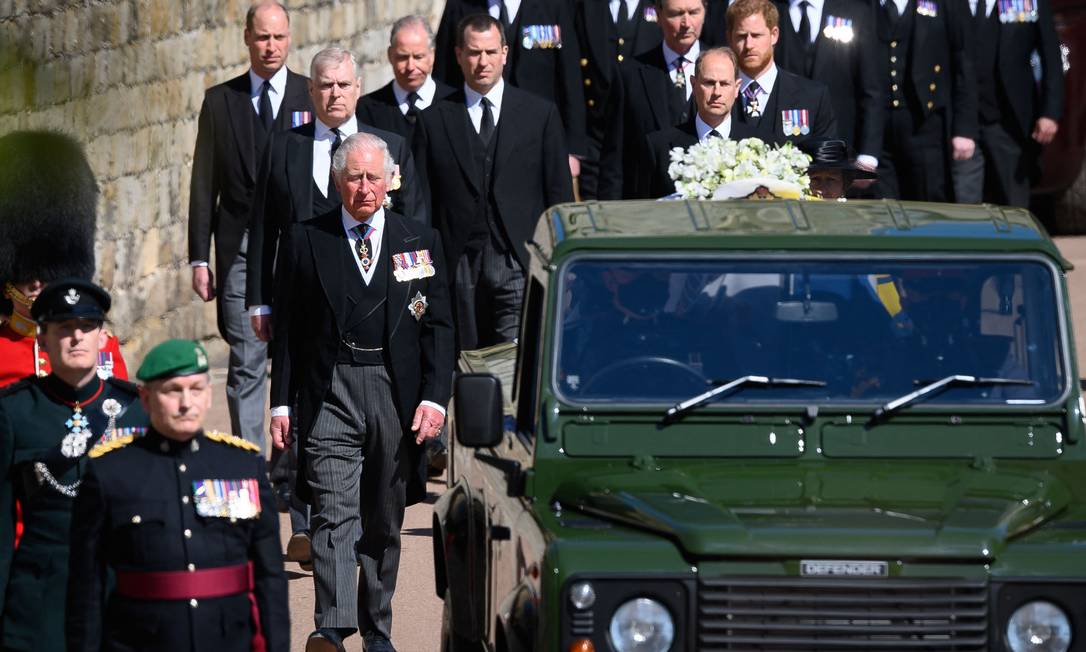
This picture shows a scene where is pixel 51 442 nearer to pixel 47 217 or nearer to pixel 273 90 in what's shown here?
pixel 47 217

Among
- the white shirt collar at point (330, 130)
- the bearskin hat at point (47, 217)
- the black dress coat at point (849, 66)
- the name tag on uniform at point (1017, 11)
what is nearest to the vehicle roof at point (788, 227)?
the bearskin hat at point (47, 217)

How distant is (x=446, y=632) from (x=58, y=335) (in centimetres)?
175

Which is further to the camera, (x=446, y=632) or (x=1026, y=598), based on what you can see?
(x=446, y=632)

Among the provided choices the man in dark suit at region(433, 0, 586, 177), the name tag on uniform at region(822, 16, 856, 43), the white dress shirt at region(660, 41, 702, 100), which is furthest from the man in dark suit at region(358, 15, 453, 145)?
the name tag on uniform at region(822, 16, 856, 43)

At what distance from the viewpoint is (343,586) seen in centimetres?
920

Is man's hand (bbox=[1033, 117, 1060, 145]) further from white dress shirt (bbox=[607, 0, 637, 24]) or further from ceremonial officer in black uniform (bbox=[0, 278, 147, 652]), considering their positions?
ceremonial officer in black uniform (bbox=[0, 278, 147, 652])

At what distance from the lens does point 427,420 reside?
934 centimetres

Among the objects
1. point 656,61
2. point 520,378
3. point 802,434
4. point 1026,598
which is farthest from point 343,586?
point 656,61

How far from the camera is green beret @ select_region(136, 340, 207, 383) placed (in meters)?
6.42

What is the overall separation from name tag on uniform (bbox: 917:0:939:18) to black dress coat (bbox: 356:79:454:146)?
3.40 m

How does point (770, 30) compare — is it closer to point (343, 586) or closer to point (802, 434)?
point (343, 586)

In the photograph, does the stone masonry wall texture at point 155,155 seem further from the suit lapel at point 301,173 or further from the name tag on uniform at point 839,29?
the name tag on uniform at point 839,29

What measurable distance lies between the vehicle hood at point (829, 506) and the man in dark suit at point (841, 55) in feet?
22.8

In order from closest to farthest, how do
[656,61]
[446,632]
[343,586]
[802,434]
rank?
[802,434], [446,632], [343,586], [656,61]
